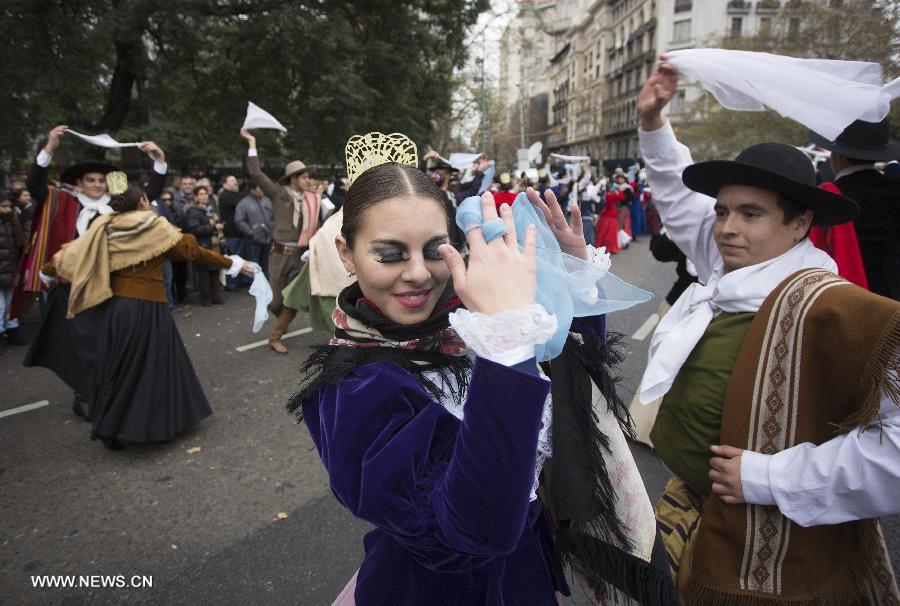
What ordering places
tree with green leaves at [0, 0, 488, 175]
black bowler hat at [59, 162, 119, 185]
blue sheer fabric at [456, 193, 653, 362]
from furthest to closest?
tree with green leaves at [0, 0, 488, 175]
black bowler hat at [59, 162, 119, 185]
blue sheer fabric at [456, 193, 653, 362]

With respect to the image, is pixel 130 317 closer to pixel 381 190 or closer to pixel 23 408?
pixel 23 408

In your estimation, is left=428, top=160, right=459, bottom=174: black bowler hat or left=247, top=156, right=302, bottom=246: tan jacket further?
left=428, top=160, right=459, bottom=174: black bowler hat

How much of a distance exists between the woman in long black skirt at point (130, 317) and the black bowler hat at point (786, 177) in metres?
3.37

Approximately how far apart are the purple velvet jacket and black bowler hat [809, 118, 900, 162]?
2.43 metres

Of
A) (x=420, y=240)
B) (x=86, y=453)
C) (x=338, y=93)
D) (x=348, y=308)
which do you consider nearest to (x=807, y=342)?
(x=420, y=240)

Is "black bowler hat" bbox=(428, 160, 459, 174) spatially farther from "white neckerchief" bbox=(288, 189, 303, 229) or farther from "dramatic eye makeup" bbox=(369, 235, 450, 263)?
"dramatic eye makeup" bbox=(369, 235, 450, 263)

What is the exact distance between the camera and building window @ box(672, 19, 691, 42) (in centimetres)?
5097

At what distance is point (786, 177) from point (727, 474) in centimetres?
95

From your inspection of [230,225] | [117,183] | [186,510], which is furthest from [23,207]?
[186,510]

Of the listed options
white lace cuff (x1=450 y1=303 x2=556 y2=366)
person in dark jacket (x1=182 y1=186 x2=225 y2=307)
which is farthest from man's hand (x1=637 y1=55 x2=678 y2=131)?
person in dark jacket (x1=182 y1=186 x2=225 y2=307)

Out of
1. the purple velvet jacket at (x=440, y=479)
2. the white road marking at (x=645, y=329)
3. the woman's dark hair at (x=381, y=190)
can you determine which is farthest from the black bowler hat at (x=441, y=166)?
the purple velvet jacket at (x=440, y=479)

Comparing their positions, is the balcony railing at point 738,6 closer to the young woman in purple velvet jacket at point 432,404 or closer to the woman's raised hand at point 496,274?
the young woman in purple velvet jacket at point 432,404

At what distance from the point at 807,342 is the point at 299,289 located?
4764 mm

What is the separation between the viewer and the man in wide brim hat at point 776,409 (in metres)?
1.43
